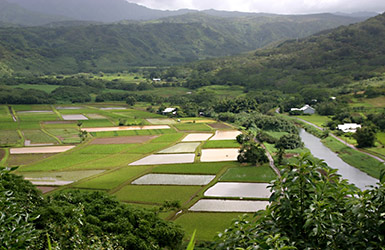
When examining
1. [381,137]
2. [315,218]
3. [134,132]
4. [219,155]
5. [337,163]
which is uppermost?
[315,218]

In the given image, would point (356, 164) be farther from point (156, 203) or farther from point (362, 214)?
point (362, 214)

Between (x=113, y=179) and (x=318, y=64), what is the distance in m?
126

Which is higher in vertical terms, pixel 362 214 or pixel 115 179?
pixel 362 214

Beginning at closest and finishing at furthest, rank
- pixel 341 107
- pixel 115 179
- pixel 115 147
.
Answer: pixel 115 179, pixel 115 147, pixel 341 107

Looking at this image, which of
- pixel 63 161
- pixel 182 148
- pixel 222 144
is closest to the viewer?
pixel 63 161

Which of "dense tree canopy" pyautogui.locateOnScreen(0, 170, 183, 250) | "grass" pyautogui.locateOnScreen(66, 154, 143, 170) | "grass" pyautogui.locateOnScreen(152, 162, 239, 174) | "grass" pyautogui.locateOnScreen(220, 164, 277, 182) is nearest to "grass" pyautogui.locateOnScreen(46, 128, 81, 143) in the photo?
"grass" pyautogui.locateOnScreen(66, 154, 143, 170)

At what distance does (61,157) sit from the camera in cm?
5747

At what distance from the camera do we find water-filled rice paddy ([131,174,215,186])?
149 ft

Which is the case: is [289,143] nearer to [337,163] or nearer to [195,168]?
[337,163]

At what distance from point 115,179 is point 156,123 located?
43.2 meters

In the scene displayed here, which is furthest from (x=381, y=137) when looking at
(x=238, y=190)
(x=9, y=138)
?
(x=9, y=138)

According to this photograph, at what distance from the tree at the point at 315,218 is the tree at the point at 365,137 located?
5724 cm

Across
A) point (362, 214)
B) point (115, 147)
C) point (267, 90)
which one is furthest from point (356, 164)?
point (267, 90)

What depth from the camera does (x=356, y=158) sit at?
55.9m
